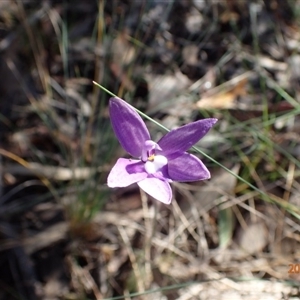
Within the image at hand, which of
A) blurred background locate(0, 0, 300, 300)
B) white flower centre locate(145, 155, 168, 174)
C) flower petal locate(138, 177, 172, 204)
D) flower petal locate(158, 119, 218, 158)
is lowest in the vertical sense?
blurred background locate(0, 0, 300, 300)

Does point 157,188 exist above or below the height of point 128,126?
below

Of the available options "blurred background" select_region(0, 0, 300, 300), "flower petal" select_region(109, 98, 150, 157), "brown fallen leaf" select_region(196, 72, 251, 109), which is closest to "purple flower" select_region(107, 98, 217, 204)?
"flower petal" select_region(109, 98, 150, 157)

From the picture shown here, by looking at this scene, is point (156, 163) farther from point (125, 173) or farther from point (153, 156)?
point (125, 173)

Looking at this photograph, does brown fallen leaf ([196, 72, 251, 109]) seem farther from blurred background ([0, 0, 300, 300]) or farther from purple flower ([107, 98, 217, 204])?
purple flower ([107, 98, 217, 204])

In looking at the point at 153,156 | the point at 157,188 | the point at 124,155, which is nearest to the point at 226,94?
the point at 124,155


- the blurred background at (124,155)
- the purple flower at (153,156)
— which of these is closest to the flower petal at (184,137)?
the purple flower at (153,156)

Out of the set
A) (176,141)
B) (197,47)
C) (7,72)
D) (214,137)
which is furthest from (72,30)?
(176,141)
